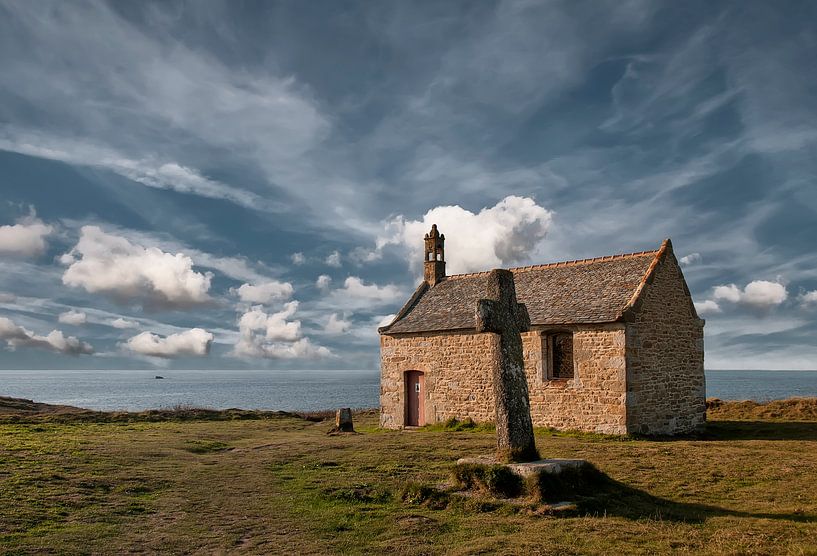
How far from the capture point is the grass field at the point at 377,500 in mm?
8453

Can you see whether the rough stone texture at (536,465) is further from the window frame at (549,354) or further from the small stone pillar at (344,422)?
the small stone pillar at (344,422)

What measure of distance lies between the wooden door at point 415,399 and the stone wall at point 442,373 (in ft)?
0.75

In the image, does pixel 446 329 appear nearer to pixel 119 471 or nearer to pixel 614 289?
pixel 614 289

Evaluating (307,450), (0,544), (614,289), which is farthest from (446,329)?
(0,544)

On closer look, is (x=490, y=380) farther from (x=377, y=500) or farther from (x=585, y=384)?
(x=377, y=500)

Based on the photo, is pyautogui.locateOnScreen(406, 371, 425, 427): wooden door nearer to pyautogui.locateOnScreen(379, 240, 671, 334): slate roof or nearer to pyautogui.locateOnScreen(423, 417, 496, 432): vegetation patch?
pyautogui.locateOnScreen(423, 417, 496, 432): vegetation patch

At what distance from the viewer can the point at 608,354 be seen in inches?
810

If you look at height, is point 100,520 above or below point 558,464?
→ below

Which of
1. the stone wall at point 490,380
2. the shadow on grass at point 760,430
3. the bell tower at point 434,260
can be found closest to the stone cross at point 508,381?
the stone wall at point 490,380

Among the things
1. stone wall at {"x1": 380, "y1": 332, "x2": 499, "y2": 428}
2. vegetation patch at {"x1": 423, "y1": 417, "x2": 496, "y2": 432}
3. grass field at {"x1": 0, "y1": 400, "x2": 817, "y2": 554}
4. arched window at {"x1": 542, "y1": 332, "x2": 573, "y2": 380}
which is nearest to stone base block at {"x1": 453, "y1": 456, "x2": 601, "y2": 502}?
grass field at {"x1": 0, "y1": 400, "x2": 817, "y2": 554}

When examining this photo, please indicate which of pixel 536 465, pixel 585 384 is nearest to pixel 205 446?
pixel 536 465

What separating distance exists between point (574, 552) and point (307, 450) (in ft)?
36.0

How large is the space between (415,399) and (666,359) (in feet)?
32.7

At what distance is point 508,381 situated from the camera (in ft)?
37.5
